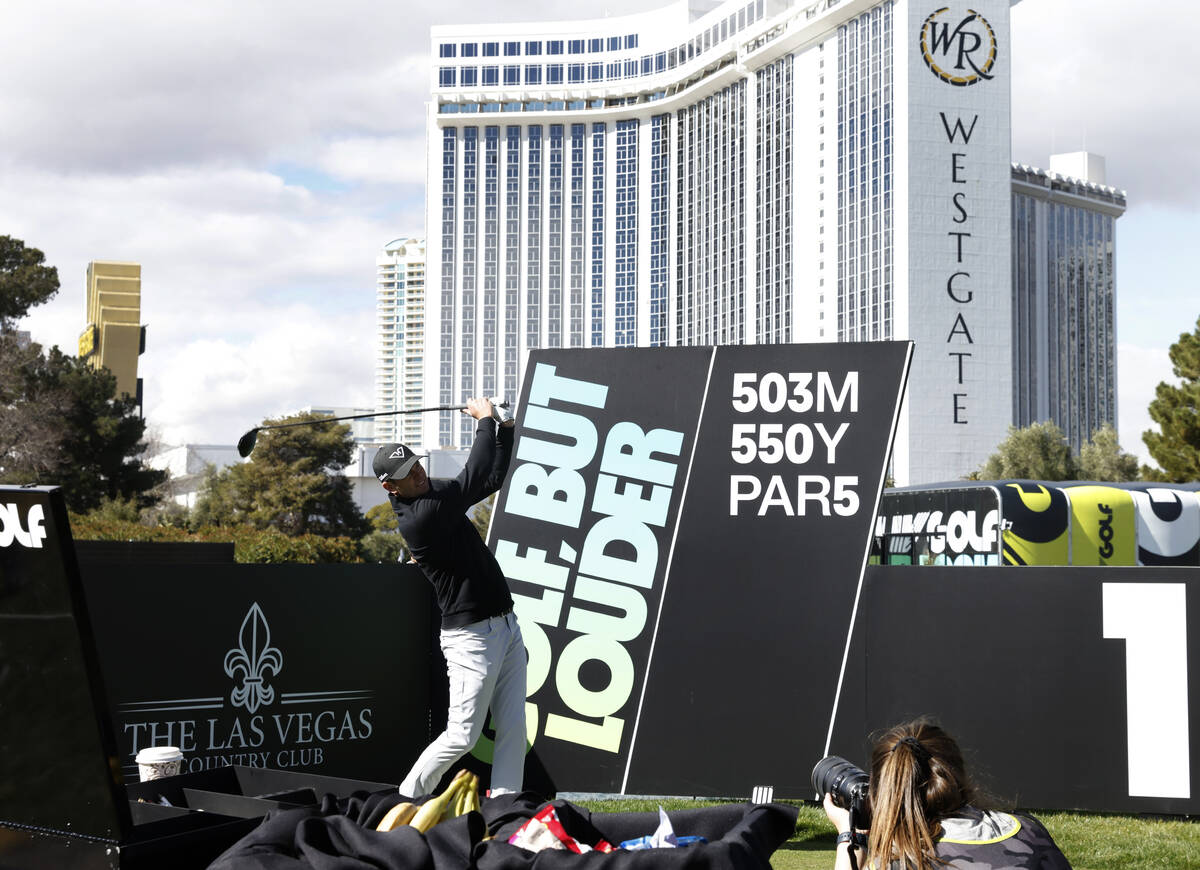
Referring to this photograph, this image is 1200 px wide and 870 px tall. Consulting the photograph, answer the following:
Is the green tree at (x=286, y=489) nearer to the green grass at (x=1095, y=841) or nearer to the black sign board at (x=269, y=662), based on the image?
the black sign board at (x=269, y=662)

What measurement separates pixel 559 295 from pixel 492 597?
4119 inches

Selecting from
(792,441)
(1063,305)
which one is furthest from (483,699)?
(1063,305)

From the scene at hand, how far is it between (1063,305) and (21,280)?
106 m

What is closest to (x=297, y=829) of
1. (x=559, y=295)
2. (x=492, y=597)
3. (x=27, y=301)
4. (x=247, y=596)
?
(x=492, y=597)

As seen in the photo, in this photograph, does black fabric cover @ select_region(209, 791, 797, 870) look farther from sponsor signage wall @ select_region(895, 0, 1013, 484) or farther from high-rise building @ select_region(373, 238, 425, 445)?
high-rise building @ select_region(373, 238, 425, 445)

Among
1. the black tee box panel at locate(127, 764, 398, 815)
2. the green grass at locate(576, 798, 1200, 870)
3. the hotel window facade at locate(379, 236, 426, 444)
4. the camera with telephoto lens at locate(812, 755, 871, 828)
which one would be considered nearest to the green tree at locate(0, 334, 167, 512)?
the green grass at locate(576, 798, 1200, 870)

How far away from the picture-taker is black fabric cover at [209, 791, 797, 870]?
92.1 inches

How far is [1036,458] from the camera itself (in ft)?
166

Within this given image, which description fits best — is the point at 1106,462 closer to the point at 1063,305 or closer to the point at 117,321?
the point at 117,321

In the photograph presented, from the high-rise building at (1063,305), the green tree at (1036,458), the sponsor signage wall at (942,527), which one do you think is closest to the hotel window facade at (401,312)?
the high-rise building at (1063,305)

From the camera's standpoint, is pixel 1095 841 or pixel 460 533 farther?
pixel 1095 841

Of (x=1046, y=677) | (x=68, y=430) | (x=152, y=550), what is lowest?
(x=152, y=550)

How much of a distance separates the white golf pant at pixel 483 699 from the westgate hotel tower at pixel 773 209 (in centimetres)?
7055

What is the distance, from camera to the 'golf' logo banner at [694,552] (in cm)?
638
